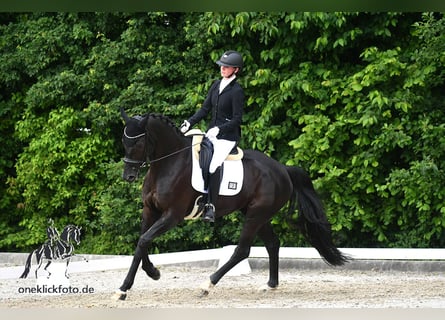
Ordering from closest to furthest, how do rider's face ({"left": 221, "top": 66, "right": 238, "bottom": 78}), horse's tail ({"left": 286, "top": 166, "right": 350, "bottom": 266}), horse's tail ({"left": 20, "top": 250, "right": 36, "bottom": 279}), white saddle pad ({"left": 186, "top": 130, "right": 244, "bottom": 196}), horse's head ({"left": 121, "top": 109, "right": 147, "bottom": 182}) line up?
horse's head ({"left": 121, "top": 109, "right": 147, "bottom": 182})
white saddle pad ({"left": 186, "top": 130, "right": 244, "bottom": 196})
rider's face ({"left": 221, "top": 66, "right": 238, "bottom": 78})
horse's tail ({"left": 20, "top": 250, "right": 36, "bottom": 279})
horse's tail ({"left": 286, "top": 166, "right": 350, "bottom": 266})

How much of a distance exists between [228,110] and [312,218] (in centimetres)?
124

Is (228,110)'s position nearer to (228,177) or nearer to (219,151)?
(219,151)

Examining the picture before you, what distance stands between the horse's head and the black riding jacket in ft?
1.93

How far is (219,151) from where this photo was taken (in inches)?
285

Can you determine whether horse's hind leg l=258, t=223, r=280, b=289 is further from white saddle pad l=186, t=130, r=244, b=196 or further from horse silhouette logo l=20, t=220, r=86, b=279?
horse silhouette logo l=20, t=220, r=86, b=279

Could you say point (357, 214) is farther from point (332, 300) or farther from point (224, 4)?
point (224, 4)

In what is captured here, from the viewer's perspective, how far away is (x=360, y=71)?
33.4 feet

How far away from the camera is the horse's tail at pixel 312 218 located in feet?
25.5

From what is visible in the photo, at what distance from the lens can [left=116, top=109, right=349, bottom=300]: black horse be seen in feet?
22.6

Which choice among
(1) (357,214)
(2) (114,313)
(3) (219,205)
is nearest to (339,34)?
(1) (357,214)

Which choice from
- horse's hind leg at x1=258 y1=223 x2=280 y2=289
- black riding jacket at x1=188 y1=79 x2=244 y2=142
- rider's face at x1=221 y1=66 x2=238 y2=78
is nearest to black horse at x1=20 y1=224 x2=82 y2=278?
black riding jacket at x1=188 y1=79 x2=244 y2=142

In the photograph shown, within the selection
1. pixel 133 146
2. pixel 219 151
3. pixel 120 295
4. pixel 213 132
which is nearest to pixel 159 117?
pixel 133 146

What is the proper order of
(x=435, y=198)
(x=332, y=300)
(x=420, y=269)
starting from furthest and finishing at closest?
(x=435, y=198), (x=420, y=269), (x=332, y=300)

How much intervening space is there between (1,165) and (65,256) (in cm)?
480
